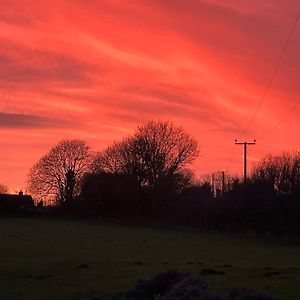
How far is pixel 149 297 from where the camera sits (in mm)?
12086

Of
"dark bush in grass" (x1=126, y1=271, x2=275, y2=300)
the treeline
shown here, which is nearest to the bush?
"dark bush in grass" (x1=126, y1=271, x2=275, y2=300)

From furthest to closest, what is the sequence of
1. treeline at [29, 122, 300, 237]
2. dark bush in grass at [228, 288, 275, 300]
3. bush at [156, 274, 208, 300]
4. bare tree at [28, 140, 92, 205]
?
bare tree at [28, 140, 92, 205], treeline at [29, 122, 300, 237], dark bush in grass at [228, 288, 275, 300], bush at [156, 274, 208, 300]

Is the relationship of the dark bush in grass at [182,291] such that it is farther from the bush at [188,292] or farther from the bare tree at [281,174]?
the bare tree at [281,174]

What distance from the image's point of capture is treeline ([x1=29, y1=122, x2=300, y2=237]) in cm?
6544

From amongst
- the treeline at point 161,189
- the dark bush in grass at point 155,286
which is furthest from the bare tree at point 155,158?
the dark bush in grass at point 155,286

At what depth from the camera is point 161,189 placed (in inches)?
3696

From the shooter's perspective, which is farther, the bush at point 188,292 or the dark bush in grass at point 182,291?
the dark bush in grass at point 182,291

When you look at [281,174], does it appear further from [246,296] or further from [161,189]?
[246,296]

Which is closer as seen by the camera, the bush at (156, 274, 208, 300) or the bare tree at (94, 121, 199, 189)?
the bush at (156, 274, 208, 300)

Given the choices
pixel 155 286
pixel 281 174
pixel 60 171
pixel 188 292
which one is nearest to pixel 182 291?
pixel 188 292

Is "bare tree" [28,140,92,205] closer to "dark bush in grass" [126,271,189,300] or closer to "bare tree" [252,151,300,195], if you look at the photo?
"bare tree" [252,151,300,195]

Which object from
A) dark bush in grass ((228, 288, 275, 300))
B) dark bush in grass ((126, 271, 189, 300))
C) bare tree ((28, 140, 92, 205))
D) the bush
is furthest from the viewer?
bare tree ((28, 140, 92, 205))

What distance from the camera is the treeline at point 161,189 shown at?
215 feet

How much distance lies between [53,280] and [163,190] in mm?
71971
